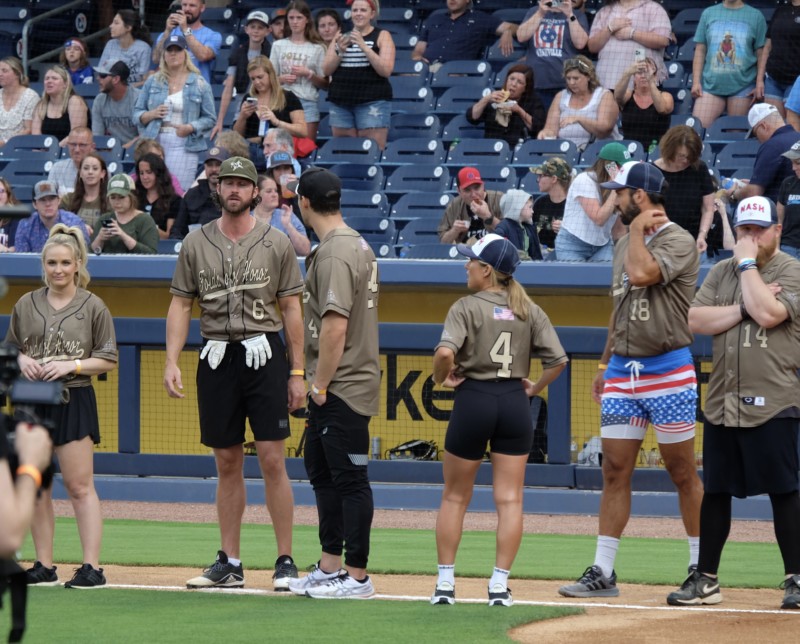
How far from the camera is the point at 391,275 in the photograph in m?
11.1

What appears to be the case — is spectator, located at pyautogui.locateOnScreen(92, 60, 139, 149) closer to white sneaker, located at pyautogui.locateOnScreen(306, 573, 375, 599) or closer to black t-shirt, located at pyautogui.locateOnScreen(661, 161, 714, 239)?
black t-shirt, located at pyautogui.locateOnScreen(661, 161, 714, 239)

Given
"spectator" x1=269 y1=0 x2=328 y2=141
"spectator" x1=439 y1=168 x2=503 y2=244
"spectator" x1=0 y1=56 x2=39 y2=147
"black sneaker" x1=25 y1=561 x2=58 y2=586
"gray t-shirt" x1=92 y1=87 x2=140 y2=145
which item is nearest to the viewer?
"black sneaker" x1=25 y1=561 x2=58 y2=586

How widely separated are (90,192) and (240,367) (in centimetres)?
592

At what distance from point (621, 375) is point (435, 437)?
4799 mm

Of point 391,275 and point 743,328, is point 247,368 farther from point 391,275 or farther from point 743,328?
point 391,275

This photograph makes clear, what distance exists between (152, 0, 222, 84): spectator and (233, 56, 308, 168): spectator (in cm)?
125

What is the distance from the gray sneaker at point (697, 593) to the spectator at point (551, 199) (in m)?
5.29

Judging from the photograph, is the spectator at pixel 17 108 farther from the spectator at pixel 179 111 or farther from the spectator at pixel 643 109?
the spectator at pixel 643 109

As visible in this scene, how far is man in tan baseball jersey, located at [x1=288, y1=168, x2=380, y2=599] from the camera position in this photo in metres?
6.24

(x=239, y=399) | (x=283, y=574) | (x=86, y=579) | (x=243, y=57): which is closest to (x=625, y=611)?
(x=283, y=574)

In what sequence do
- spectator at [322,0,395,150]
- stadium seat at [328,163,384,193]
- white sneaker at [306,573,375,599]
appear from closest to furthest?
white sneaker at [306,573,375,599], stadium seat at [328,163,384,193], spectator at [322,0,395,150]

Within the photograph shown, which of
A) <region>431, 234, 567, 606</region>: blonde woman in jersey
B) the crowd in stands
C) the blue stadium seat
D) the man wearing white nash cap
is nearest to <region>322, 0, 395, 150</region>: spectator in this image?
A: the crowd in stands

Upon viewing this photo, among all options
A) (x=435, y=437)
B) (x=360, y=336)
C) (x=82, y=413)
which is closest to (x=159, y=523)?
(x=435, y=437)

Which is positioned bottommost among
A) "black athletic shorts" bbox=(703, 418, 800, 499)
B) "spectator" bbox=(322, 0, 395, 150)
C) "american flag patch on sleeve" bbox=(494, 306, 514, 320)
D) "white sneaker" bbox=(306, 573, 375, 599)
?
"white sneaker" bbox=(306, 573, 375, 599)
